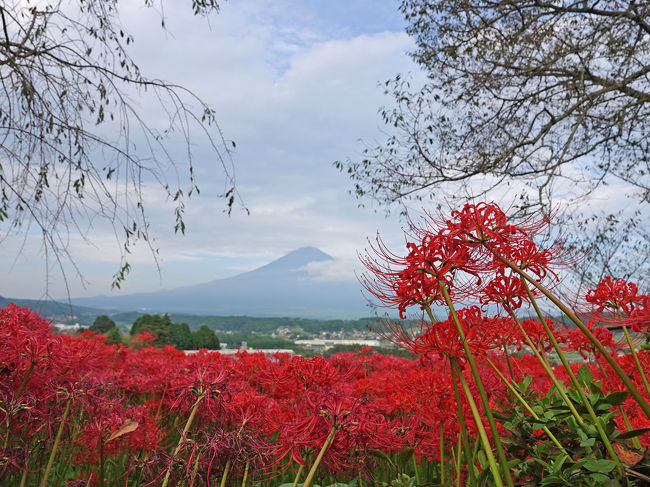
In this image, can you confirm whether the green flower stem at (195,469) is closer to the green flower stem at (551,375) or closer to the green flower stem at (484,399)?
the green flower stem at (484,399)

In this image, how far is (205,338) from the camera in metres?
8.73

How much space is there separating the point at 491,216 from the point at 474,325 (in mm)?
380

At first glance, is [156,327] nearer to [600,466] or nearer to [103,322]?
[103,322]

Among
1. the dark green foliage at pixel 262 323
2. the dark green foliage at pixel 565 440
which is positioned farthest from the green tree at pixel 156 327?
the dark green foliage at pixel 565 440

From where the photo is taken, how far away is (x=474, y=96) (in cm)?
929

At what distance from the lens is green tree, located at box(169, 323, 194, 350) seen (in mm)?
8578

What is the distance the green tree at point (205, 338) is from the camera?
8501 mm

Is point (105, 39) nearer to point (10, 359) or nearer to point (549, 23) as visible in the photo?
point (10, 359)

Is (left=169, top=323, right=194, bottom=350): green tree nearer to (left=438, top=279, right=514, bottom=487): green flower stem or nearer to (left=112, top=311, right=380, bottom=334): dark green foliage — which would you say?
(left=112, top=311, right=380, bottom=334): dark green foliage

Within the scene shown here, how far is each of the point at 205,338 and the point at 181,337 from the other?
41cm

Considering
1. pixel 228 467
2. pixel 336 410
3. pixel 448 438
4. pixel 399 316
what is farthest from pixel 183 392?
pixel 448 438

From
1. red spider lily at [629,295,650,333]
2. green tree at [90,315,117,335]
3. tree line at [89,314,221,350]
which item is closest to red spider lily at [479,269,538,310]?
red spider lily at [629,295,650,333]

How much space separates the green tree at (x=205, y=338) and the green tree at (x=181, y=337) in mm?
98

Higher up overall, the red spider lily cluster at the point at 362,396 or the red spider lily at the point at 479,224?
the red spider lily at the point at 479,224
